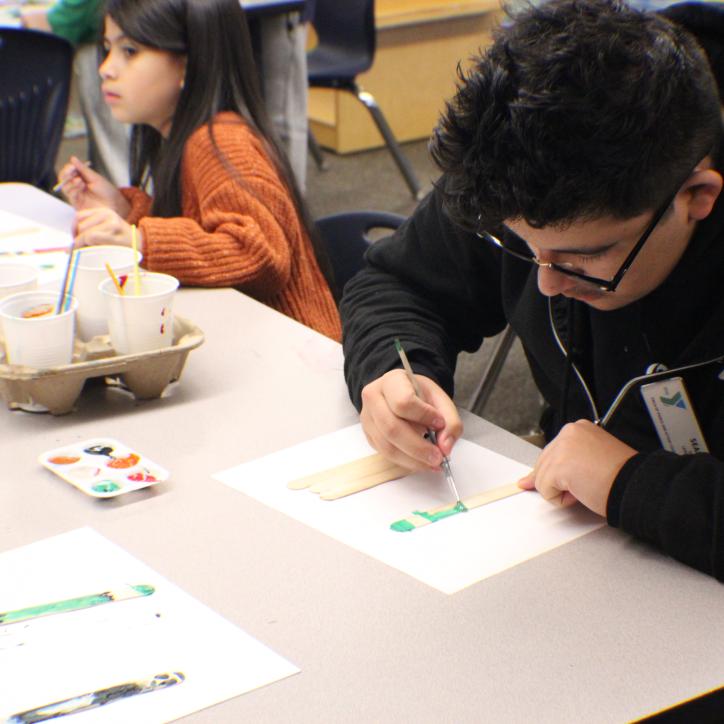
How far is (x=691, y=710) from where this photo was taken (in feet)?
2.81

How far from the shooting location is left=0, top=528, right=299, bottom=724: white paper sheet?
85cm

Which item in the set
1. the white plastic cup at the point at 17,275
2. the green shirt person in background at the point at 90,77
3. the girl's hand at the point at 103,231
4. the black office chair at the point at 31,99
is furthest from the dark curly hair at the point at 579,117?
the green shirt person in background at the point at 90,77

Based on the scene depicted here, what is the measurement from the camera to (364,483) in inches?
46.3

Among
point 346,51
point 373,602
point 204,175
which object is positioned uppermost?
point 346,51

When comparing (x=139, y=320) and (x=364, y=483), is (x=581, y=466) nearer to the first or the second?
(x=364, y=483)

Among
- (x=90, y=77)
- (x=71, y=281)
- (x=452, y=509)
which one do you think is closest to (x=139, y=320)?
(x=71, y=281)

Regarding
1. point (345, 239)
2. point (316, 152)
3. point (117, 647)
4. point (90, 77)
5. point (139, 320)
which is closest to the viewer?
point (117, 647)

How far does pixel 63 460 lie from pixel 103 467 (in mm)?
49

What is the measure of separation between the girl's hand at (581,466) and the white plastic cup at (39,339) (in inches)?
23.5

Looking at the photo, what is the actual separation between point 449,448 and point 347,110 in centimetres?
430

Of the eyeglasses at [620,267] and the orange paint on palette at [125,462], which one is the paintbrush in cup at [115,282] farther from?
the eyeglasses at [620,267]

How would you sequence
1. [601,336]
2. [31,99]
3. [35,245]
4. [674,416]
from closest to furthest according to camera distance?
[674,416], [601,336], [35,245], [31,99]

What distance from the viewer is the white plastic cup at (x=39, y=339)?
133 centimetres

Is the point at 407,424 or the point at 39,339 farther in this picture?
the point at 39,339
